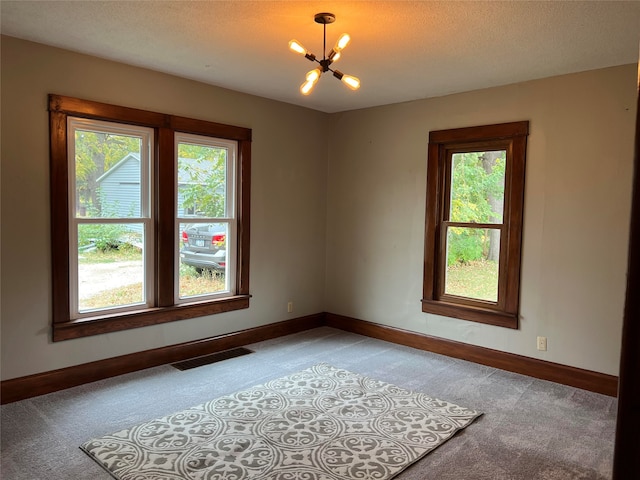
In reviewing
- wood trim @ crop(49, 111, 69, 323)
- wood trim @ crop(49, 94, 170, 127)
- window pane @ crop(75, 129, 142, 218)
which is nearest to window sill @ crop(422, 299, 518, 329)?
window pane @ crop(75, 129, 142, 218)

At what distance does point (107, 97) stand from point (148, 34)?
2.69ft

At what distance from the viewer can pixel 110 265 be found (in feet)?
12.4

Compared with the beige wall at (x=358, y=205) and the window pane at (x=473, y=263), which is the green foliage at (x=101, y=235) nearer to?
the beige wall at (x=358, y=205)

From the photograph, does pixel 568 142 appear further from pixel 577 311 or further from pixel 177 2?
pixel 177 2

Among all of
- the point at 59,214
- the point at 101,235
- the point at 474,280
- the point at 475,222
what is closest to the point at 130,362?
the point at 101,235

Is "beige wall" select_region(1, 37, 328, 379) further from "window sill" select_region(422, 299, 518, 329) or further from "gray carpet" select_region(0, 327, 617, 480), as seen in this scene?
"window sill" select_region(422, 299, 518, 329)

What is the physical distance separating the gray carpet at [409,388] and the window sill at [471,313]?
0.43 meters

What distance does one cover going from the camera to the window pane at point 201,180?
421 centimetres

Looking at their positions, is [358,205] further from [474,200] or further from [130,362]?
[130,362]

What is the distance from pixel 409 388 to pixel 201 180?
265 cm

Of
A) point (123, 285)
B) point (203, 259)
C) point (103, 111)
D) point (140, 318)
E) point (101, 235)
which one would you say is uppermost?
point (103, 111)

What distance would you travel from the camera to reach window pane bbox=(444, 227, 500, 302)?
14.1 feet

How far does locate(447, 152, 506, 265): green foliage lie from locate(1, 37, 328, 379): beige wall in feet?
5.40

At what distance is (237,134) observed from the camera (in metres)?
4.51
